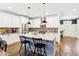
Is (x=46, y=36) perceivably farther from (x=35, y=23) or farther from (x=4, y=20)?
(x=4, y=20)

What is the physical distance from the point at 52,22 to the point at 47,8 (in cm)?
30

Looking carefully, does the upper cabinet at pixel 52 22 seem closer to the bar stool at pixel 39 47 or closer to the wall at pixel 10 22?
the bar stool at pixel 39 47

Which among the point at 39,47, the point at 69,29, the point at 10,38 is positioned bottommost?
the point at 39,47

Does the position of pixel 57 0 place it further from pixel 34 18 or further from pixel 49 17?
pixel 34 18

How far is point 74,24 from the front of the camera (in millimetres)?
3021

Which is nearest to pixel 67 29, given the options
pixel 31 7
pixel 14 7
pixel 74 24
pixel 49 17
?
pixel 74 24

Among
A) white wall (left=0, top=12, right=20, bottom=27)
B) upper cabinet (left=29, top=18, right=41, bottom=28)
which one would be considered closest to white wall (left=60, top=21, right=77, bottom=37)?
upper cabinet (left=29, top=18, right=41, bottom=28)

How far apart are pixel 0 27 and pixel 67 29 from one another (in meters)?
1.34

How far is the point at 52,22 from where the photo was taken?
300 cm

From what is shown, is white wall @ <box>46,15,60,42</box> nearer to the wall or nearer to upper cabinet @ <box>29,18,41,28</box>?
upper cabinet @ <box>29,18,41,28</box>

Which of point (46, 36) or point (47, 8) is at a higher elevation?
point (47, 8)

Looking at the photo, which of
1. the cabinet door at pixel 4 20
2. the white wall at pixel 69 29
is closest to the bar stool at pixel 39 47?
the white wall at pixel 69 29

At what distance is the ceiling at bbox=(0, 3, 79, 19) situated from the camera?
3.03m

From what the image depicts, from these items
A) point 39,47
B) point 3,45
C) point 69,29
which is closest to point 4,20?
point 3,45
